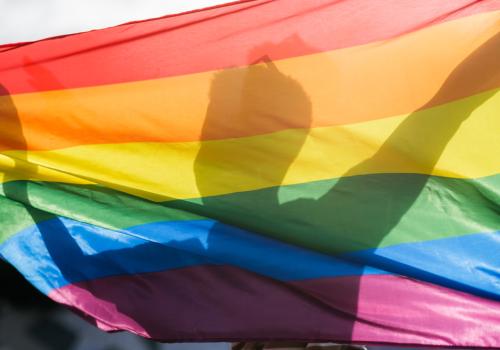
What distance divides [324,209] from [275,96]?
1.62 ft

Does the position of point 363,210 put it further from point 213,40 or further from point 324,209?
point 213,40

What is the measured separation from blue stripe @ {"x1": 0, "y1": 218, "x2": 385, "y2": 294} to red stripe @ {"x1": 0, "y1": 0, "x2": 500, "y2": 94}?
62cm

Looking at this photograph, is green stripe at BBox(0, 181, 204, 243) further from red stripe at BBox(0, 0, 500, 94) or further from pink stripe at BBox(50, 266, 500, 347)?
red stripe at BBox(0, 0, 500, 94)

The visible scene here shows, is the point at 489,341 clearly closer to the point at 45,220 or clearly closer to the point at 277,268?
the point at 277,268

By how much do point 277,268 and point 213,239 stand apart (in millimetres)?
263

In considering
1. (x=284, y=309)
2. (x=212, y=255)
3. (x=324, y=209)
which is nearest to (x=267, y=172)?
(x=324, y=209)

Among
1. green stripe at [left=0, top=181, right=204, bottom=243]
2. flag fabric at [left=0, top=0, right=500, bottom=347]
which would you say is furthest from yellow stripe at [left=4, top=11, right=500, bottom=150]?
green stripe at [left=0, top=181, right=204, bottom=243]

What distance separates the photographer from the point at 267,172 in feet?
10.2

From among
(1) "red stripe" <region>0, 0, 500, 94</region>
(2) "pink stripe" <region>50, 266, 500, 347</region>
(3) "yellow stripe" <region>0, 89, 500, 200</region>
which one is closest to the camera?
(2) "pink stripe" <region>50, 266, 500, 347</region>

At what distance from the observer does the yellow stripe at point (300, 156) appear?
3.08m

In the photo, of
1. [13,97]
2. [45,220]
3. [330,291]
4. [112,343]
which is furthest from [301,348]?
[13,97]

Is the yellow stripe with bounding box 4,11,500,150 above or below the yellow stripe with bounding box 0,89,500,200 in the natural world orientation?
above

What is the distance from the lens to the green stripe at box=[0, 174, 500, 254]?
2992 millimetres

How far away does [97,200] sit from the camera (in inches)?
119
